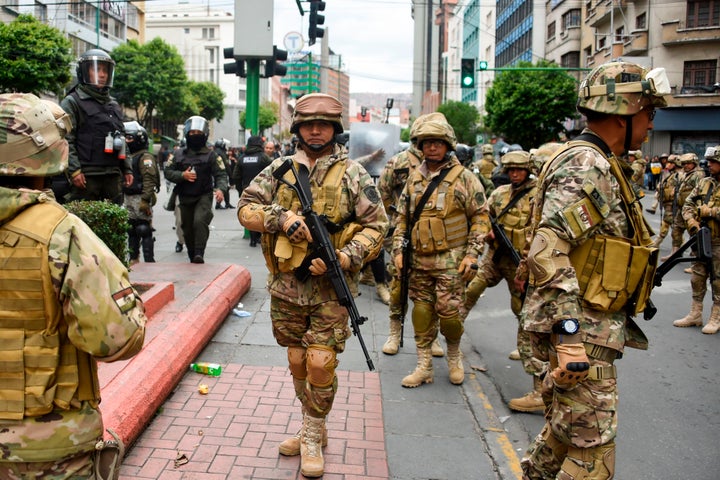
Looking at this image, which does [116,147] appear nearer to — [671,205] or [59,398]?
[59,398]

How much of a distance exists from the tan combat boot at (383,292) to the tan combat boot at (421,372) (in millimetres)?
2806

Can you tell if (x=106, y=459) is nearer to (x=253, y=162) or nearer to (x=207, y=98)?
(x=253, y=162)

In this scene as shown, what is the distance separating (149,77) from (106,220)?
50.3m

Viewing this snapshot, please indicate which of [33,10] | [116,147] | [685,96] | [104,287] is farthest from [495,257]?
[33,10]

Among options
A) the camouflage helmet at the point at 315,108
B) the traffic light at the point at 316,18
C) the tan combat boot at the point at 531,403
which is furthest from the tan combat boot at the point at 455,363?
the traffic light at the point at 316,18

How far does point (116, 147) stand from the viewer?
6.78m

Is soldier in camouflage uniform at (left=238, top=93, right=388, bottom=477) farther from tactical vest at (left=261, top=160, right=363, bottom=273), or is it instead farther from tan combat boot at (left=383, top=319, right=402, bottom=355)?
tan combat boot at (left=383, top=319, right=402, bottom=355)

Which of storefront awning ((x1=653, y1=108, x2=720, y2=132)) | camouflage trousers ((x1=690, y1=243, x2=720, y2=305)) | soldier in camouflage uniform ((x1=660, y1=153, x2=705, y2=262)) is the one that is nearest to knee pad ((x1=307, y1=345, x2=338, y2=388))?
camouflage trousers ((x1=690, y1=243, x2=720, y2=305))

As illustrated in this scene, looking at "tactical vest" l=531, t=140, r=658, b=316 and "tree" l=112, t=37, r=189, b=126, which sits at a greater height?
"tree" l=112, t=37, r=189, b=126

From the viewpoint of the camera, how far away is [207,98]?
75.2m

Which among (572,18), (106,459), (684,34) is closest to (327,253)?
(106,459)

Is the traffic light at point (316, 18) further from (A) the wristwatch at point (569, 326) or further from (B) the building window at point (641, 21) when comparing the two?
(B) the building window at point (641, 21)

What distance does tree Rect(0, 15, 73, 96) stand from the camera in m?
28.4

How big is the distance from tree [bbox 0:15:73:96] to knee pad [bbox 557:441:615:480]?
3084 centimetres
